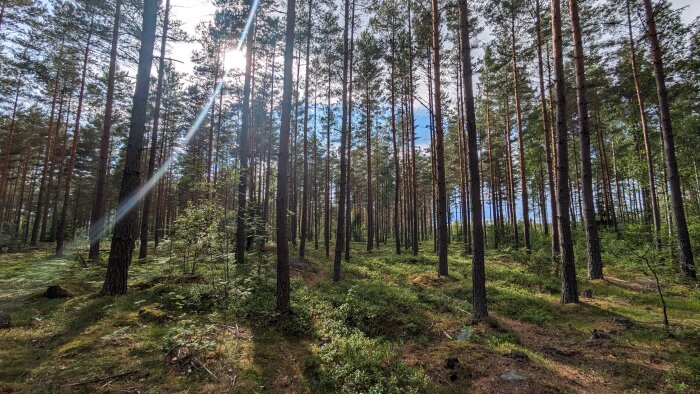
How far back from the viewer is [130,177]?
744 cm

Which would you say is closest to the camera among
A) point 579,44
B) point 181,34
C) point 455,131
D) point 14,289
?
point 14,289

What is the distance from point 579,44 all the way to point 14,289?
62.2 ft

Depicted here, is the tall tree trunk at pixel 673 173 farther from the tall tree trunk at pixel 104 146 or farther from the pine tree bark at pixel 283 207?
the tall tree trunk at pixel 104 146

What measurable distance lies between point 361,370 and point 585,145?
34.6 feet

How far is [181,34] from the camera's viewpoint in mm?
13406

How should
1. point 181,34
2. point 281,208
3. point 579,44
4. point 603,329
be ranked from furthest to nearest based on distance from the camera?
point 181,34 → point 579,44 → point 281,208 → point 603,329

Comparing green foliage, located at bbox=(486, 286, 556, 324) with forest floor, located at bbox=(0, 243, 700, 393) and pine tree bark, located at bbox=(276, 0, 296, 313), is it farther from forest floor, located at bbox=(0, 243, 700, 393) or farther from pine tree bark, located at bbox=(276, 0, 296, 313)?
pine tree bark, located at bbox=(276, 0, 296, 313)

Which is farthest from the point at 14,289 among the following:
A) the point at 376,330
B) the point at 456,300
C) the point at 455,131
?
the point at 455,131

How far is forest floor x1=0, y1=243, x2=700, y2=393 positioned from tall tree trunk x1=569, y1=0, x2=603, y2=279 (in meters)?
1.00

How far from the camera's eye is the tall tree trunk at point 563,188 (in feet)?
26.5

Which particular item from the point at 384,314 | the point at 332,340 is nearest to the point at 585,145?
the point at 384,314

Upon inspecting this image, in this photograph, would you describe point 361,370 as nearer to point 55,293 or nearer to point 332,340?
point 332,340

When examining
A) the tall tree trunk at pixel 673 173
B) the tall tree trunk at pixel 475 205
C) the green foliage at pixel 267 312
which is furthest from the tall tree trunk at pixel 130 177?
the tall tree trunk at pixel 673 173

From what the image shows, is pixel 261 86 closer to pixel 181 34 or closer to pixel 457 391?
pixel 181 34
